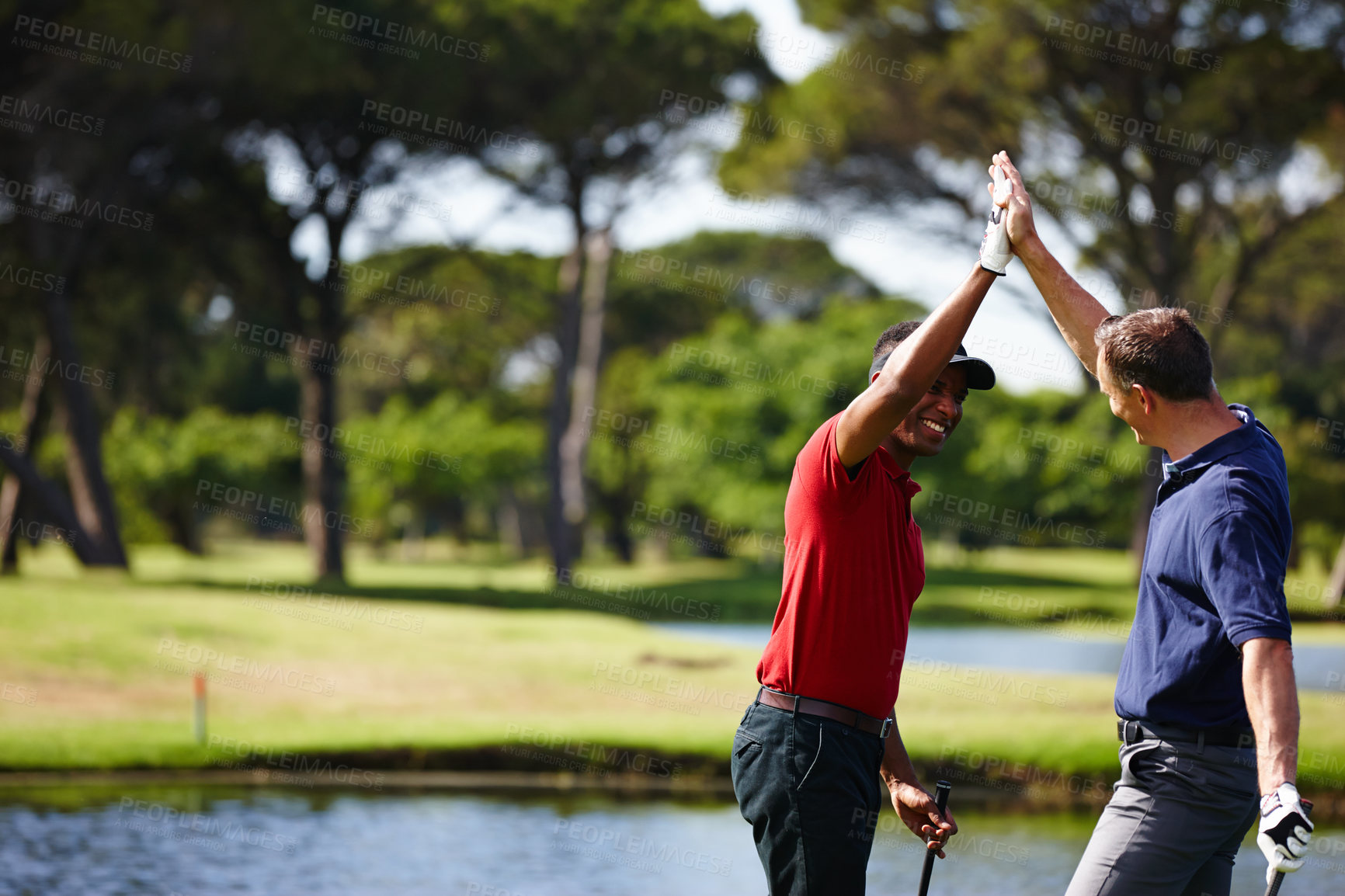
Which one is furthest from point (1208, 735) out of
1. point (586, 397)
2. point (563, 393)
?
point (586, 397)

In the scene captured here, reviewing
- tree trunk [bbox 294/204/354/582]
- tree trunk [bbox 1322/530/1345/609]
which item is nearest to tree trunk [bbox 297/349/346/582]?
tree trunk [bbox 294/204/354/582]

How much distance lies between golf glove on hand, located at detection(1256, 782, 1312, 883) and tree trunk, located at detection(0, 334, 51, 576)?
23341 millimetres

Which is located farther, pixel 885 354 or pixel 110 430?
pixel 110 430

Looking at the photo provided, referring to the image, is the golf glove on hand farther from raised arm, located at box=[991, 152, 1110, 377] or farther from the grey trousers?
raised arm, located at box=[991, 152, 1110, 377]

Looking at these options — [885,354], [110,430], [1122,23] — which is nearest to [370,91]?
[1122,23]

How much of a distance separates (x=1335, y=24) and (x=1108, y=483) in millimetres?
15578

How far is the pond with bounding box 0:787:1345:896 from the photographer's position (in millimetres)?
7930

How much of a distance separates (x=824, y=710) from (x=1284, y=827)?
95 centimetres

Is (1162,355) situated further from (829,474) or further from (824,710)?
(824,710)

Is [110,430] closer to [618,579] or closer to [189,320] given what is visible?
[189,320]

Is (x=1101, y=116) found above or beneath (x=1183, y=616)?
above

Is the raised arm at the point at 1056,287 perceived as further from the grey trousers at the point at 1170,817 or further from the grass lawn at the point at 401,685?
the grass lawn at the point at 401,685

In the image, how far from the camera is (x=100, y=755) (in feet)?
36.9

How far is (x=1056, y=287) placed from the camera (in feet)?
11.7
